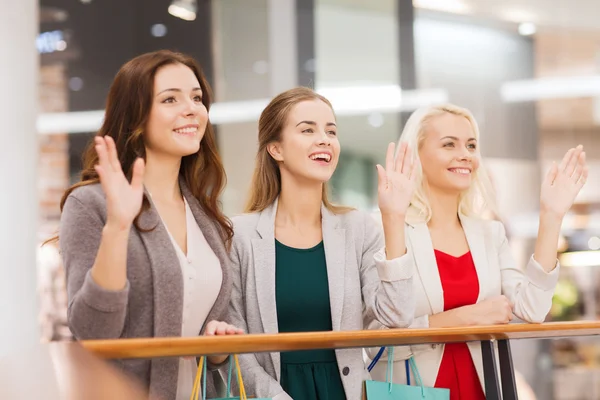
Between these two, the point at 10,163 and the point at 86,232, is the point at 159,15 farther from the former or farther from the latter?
the point at 86,232

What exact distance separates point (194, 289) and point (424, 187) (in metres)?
1.00

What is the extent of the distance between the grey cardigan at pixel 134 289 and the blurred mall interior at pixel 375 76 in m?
2.89

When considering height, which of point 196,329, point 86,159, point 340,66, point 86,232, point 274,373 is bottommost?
point 274,373

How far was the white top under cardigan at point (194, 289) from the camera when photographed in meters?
2.13

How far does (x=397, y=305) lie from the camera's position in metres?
2.25

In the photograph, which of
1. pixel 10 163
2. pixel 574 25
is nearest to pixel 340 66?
pixel 574 25

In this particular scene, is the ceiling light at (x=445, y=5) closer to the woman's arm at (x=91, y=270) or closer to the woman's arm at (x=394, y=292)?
the woman's arm at (x=394, y=292)

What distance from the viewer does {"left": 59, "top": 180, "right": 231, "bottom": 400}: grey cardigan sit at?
196 cm

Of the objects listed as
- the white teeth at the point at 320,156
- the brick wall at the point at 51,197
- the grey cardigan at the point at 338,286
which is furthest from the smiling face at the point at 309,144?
the brick wall at the point at 51,197

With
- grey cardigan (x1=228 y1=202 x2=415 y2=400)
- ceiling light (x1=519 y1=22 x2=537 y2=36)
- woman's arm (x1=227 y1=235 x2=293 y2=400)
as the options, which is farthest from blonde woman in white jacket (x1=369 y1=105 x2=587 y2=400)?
ceiling light (x1=519 y1=22 x2=537 y2=36)

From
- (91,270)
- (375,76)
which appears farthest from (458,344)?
(375,76)

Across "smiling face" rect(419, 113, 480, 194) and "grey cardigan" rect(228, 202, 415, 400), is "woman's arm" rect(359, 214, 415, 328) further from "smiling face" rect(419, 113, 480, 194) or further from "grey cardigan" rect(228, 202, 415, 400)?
"smiling face" rect(419, 113, 480, 194)

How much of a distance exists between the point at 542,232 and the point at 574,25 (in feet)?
10.6

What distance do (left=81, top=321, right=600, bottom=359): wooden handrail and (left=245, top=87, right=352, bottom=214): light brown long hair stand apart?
820 mm
